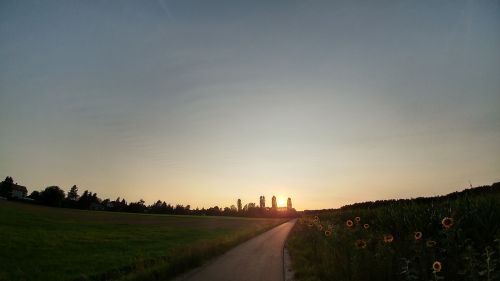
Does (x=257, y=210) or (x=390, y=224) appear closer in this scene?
(x=390, y=224)

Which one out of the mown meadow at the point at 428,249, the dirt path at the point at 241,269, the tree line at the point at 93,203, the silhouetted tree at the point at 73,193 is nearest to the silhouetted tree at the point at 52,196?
the tree line at the point at 93,203

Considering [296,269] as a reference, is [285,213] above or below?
above

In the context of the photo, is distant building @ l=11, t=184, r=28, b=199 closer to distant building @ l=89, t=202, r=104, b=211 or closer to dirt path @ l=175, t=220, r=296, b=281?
distant building @ l=89, t=202, r=104, b=211

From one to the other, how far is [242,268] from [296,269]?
9.04 ft

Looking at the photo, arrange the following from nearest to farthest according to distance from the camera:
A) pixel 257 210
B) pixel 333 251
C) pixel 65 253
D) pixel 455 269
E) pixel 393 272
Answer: pixel 455 269, pixel 393 272, pixel 333 251, pixel 65 253, pixel 257 210

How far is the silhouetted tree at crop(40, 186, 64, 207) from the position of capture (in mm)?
125062

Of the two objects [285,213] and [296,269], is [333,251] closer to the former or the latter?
[296,269]

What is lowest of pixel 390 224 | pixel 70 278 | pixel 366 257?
pixel 70 278

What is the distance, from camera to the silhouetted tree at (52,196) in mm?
125062

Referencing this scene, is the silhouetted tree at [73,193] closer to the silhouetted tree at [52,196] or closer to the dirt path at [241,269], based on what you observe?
the silhouetted tree at [52,196]

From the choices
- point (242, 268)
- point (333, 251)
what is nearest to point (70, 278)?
point (242, 268)

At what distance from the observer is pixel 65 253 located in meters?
27.3

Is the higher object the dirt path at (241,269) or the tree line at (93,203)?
the tree line at (93,203)

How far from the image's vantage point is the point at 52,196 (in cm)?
12656
